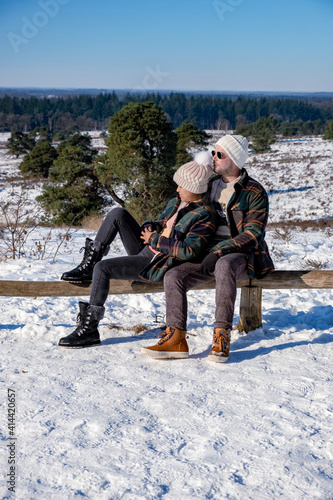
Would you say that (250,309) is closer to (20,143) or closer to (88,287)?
(88,287)

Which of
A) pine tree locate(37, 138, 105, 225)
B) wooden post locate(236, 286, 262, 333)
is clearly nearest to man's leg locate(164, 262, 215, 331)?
wooden post locate(236, 286, 262, 333)

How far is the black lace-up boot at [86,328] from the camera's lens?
3279 mm

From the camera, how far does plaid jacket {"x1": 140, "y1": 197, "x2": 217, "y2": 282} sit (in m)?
3.12

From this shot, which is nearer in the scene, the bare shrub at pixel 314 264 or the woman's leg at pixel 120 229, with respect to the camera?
the woman's leg at pixel 120 229

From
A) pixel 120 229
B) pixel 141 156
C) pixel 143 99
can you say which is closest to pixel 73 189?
pixel 141 156

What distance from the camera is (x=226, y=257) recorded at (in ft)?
10.3

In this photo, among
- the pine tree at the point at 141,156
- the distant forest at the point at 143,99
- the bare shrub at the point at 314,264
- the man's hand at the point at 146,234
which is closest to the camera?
the man's hand at the point at 146,234

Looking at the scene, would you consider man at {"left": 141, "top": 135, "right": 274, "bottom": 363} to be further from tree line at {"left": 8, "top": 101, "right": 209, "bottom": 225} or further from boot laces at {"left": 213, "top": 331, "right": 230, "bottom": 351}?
tree line at {"left": 8, "top": 101, "right": 209, "bottom": 225}

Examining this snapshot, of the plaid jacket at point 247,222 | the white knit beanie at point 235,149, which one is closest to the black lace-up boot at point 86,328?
the plaid jacket at point 247,222

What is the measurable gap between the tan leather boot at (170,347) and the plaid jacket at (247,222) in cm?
57

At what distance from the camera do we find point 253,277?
3.38 metres

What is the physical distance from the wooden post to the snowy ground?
2.5 inches

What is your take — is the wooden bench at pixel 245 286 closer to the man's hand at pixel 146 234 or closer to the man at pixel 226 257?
the man at pixel 226 257

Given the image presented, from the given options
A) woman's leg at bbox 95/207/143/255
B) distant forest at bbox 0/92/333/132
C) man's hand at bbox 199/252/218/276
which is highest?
distant forest at bbox 0/92/333/132
